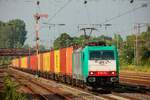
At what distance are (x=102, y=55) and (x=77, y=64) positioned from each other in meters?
3.36

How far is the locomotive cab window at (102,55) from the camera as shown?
27.9m

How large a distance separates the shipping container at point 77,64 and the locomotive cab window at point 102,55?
5.78 ft

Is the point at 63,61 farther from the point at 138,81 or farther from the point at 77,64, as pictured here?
the point at 77,64

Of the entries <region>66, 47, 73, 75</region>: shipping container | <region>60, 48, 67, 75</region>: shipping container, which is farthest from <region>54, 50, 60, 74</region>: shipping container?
<region>66, 47, 73, 75</region>: shipping container

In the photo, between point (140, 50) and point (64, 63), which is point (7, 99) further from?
point (140, 50)

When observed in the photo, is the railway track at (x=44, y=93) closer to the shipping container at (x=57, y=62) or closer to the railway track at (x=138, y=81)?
the shipping container at (x=57, y=62)

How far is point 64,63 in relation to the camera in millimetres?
39531

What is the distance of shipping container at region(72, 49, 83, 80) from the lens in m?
29.6

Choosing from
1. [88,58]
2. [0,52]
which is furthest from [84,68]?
[0,52]

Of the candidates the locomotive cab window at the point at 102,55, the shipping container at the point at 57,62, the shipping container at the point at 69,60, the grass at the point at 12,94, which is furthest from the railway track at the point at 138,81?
the grass at the point at 12,94

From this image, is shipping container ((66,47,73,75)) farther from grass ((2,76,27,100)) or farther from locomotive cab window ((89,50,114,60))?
grass ((2,76,27,100))

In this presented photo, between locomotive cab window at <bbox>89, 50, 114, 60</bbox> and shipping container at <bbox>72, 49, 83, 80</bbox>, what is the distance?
69.3 inches

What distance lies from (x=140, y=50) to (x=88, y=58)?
55014 mm

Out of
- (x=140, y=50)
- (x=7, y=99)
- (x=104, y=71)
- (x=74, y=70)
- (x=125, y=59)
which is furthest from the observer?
(x=125, y=59)
